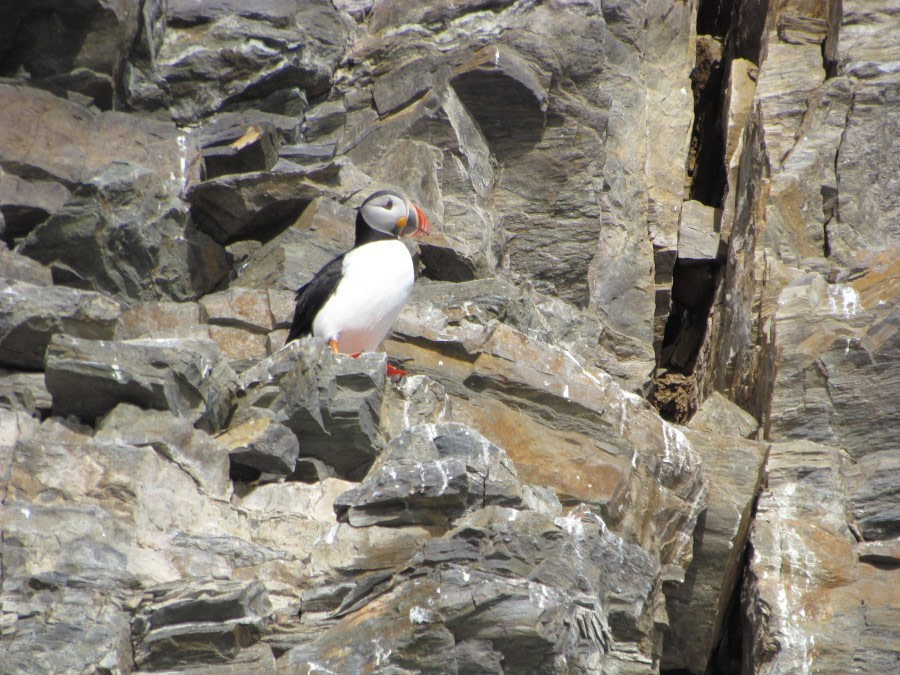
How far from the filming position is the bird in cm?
761

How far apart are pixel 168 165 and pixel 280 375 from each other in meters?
3.23

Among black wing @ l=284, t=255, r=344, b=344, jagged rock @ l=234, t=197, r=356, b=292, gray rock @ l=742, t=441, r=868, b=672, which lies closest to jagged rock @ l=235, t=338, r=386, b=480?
black wing @ l=284, t=255, r=344, b=344

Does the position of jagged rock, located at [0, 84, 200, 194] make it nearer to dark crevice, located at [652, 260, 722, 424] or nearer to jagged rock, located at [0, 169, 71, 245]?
jagged rock, located at [0, 169, 71, 245]

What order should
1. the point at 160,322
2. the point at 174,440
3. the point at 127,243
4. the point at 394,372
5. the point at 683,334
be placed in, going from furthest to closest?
1. the point at 683,334
2. the point at 127,243
3. the point at 160,322
4. the point at 394,372
5. the point at 174,440

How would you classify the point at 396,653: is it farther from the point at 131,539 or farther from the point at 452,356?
the point at 452,356

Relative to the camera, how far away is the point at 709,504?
7828 millimetres

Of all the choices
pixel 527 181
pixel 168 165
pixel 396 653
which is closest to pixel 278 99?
pixel 168 165

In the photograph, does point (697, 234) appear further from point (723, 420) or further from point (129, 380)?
point (129, 380)

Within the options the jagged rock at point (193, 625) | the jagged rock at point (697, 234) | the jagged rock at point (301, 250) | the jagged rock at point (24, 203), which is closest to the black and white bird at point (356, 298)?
the jagged rock at point (301, 250)

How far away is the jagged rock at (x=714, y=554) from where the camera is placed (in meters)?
7.82

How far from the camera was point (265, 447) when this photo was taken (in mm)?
6285

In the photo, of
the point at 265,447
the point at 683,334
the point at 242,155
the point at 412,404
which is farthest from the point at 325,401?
the point at 683,334

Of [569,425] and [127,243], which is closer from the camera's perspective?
[569,425]

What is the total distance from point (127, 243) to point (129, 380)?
113 inches
